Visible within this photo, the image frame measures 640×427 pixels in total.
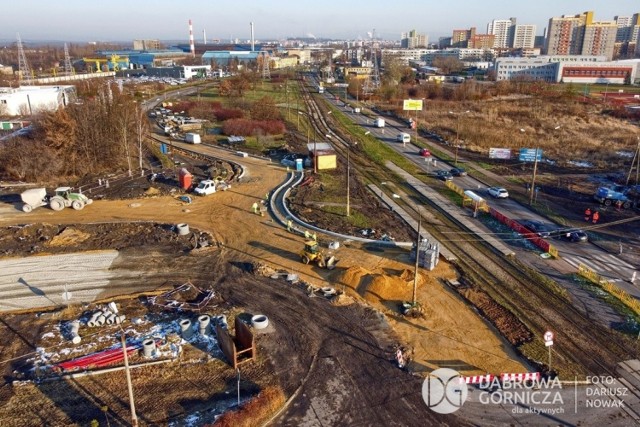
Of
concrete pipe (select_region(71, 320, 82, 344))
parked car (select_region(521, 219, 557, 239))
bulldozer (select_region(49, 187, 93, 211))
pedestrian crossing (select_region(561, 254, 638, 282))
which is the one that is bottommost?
concrete pipe (select_region(71, 320, 82, 344))

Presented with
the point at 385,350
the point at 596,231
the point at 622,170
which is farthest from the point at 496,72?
the point at 385,350

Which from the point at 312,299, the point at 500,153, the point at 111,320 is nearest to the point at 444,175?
the point at 500,153

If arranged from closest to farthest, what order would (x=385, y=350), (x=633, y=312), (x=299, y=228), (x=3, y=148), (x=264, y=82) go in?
(x=385, y=350), (x=633, y=312), (x=299, y=228), (x=3, y=148), (x=264, y=82)

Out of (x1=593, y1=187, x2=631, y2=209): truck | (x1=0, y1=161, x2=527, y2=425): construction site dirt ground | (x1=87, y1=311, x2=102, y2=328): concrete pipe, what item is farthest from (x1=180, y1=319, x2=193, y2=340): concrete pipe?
(x1=593, y1=187, x2=631, y2=209): truck

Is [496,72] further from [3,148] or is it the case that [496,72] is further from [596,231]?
[3,148]

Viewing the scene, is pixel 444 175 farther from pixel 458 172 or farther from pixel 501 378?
pixel 501 378

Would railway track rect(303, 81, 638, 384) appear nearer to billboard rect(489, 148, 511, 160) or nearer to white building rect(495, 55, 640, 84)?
billboard rect(489, 148, 511, 160)
